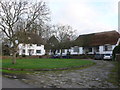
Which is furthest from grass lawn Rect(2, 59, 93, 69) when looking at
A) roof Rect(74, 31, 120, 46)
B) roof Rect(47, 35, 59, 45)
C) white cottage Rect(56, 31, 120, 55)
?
roof Rect(47, 35, 59, 45)

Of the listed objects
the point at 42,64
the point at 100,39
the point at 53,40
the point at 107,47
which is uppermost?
the point at 53,40

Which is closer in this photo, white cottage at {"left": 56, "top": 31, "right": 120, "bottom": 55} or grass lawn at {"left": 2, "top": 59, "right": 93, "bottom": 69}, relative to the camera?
grass lawn at {"left": 2, "top": 59, "right": 93, "bottom": 69}

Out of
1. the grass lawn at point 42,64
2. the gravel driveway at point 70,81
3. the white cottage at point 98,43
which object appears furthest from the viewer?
the white cottage at point 98,43

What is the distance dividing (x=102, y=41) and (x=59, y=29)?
Answer: 1670 centimetres

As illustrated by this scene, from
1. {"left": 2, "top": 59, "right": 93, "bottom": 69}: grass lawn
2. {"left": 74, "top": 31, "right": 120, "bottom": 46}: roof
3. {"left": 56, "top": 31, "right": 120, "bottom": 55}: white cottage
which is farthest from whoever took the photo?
{"left": 74, "top": 31, "right": 120, "bottom": 46}: roof

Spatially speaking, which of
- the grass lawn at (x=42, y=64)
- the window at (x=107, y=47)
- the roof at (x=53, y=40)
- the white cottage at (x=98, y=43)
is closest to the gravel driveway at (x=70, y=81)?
the grass lawn at (x=42, y=64)

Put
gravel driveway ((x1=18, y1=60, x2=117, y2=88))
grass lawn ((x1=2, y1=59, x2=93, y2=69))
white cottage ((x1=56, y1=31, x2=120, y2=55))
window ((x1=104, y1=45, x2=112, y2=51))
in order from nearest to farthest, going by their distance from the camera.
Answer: gravel driveway ((x1=18, y1=60, x2=117, y2=88)), grass lawn ((x1=2, y1=59, x2=93, y2=69)), window ((x1=104, y1=45, x2=112, y2=51)), white cottage ((x1=56, y1=31, x2=120, y2=55))

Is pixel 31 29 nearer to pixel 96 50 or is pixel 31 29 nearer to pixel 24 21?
pixel 24 21

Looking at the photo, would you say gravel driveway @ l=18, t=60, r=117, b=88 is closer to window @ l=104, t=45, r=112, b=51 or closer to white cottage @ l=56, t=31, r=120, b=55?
window @ l=104, t=45, r=112, b=51

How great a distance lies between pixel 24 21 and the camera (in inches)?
740

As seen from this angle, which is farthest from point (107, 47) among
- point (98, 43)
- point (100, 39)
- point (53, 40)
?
point (53, 40)

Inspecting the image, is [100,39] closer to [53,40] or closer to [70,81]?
[53,40]

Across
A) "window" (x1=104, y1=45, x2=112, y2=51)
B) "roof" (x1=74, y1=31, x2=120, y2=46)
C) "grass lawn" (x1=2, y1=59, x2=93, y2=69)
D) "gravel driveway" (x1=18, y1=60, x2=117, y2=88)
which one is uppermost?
"roof" (x1=74, y1=31, x2=120, y2=46)

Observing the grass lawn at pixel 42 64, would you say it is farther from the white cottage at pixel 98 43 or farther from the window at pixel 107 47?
the white cottage at pixel 98 43
